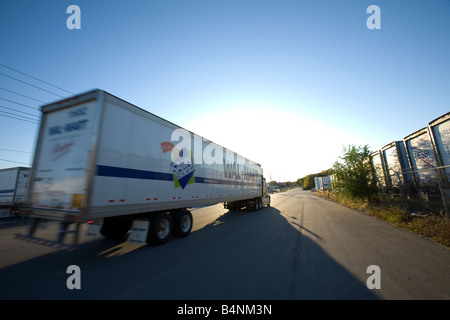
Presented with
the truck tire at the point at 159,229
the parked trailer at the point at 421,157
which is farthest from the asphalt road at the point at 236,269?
the parked trailer at the point at 421,157

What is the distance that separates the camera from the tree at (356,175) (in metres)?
14.0

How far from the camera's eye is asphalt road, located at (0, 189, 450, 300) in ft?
9.86

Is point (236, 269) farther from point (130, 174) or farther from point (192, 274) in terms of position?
point (130, 174)

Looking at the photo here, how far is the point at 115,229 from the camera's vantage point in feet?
21.6

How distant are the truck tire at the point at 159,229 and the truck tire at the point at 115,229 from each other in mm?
1372

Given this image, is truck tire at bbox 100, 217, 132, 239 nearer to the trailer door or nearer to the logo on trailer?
the trailer door

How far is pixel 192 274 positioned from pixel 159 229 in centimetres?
259

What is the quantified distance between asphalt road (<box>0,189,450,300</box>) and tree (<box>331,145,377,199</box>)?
8.71 metres

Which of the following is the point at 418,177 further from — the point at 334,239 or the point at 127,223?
the point at 127,223

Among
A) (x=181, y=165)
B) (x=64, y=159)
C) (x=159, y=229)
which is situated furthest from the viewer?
(x=181, y=165)

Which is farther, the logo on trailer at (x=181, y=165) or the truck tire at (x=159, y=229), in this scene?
the logo on trailer at (x=181, y=165)

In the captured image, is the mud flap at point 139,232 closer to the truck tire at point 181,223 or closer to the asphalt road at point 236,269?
the asphalt road at point 236,269

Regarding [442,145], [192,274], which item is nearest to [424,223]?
[442,145]

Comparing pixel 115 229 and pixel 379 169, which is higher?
pixel 379 169
